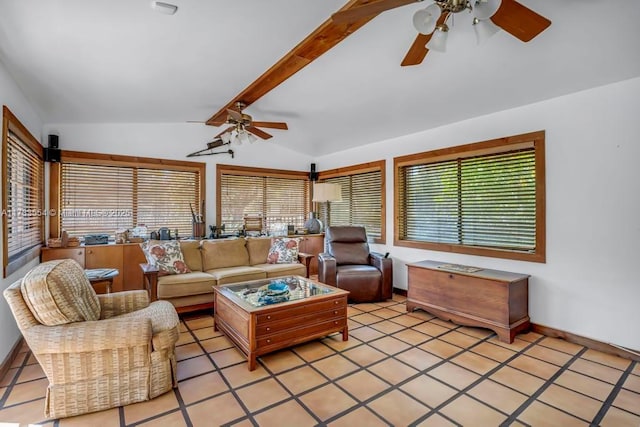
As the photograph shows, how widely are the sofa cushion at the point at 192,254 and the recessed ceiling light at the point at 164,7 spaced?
9.76 ft

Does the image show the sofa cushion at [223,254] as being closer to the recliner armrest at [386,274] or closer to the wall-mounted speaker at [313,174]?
the recliner armrest at [386,274]

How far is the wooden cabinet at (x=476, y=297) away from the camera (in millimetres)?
3162

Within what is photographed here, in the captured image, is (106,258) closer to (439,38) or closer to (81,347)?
(81,347)

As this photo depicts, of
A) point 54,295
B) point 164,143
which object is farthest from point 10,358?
point 164,143

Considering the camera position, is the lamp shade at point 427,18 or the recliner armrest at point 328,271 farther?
the recliner armrest at point 328,271

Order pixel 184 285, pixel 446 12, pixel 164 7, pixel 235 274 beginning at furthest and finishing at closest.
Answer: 1. pixel 235 274
2. pixel 184 285
3. pixel 164 7
4. pixel 446 12

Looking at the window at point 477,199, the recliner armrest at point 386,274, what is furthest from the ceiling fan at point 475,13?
the recliner armrest at point 386,274

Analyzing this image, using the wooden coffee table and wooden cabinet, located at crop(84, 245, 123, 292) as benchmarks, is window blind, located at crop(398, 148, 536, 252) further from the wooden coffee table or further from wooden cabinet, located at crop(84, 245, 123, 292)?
wooden cabinet, located at crop(84, 245, 123, 292)

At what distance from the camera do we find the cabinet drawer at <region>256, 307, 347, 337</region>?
2.68 meters

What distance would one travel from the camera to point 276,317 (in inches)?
108

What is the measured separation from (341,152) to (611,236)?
4094 millimetres

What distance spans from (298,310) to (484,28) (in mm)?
2462

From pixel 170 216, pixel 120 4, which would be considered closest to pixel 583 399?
pixel 120 4

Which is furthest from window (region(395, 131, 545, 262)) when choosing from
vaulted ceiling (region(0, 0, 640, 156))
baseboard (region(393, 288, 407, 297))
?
baseboard (region(393, 288, 407, 297))
